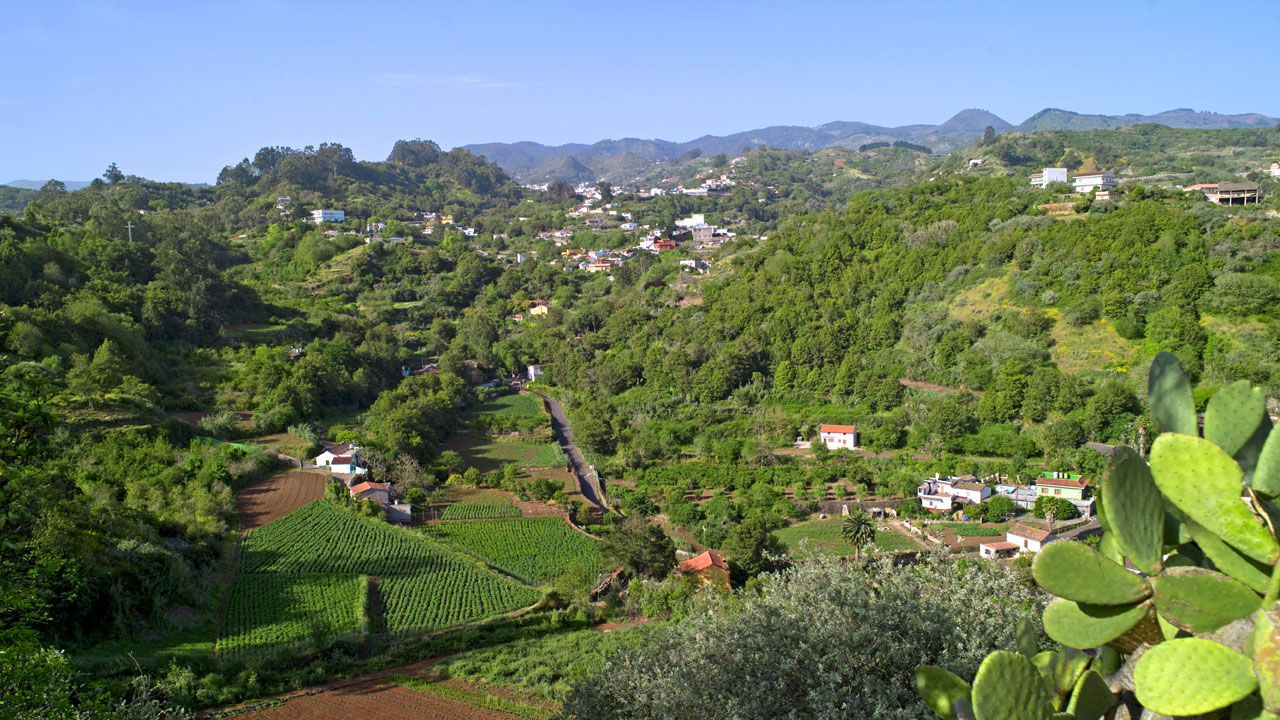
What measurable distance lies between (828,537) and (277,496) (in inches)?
516

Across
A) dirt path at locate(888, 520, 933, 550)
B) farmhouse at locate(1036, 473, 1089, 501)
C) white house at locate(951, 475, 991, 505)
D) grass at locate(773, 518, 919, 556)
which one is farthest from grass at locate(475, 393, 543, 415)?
farmhouse at locate(1036, 473, 1089, 501)

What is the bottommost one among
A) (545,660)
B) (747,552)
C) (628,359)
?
(747,552)

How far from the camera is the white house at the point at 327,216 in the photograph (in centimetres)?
5497

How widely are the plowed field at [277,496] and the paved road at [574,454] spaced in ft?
23.7

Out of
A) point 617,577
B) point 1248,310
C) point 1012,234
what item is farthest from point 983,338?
point 617,577

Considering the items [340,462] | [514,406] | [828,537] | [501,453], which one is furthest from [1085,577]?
[514,406]

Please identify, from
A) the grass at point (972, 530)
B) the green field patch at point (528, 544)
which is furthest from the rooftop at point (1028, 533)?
the green field patch at point (528, 544)

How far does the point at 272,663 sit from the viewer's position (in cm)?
1005

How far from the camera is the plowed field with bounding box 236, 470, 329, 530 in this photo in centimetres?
1722

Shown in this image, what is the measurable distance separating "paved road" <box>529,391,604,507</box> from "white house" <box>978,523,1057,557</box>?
999cm

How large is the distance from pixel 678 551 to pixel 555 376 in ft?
65.1

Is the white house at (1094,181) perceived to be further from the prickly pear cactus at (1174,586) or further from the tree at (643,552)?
the prickly pear cactus at (1174,586)

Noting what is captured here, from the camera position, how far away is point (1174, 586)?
1.68 m

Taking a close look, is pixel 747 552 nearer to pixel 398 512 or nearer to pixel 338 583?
pixel 338 583
